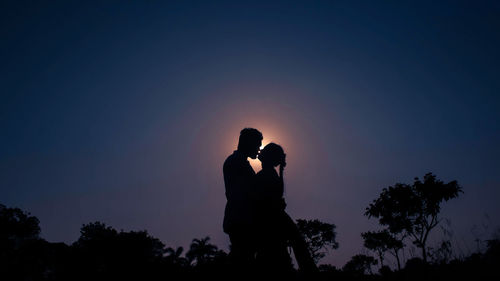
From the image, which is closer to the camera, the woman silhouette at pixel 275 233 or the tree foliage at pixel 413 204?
the woman silhouette at pixel 275 233

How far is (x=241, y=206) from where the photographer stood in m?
2.93

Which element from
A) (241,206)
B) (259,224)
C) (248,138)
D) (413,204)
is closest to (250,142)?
(248,138)

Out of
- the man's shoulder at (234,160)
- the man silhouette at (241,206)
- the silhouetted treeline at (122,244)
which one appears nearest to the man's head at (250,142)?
the man silhouette at (241,206)

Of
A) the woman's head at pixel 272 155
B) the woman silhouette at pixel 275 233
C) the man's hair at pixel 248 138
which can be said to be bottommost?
the woman silhouette at pixel 275 233

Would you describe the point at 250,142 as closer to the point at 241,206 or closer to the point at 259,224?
the point at 241,206

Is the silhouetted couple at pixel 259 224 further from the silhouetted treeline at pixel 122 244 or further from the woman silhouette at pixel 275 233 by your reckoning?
the silhouetted treeline at pixel 122 244

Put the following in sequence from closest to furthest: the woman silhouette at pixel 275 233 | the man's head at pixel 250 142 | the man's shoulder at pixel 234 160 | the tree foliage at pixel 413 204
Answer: the woman silhouette at pixel 275 233
the man's shoulder at pixel 234 160
the man's head at pixel 250 142
the tree foliage at pixel 413 204

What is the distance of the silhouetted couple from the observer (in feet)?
9.29

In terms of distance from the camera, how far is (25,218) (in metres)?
36.1

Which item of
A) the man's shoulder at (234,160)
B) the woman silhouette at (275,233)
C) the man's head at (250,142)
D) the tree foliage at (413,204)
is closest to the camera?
the woman silhouette at (275,233)

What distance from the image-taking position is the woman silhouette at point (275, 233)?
2828mm

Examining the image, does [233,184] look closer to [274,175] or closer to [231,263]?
[274,175]

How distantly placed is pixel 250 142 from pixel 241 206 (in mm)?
819

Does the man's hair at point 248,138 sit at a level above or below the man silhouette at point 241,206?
above
